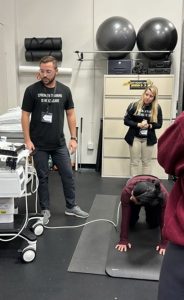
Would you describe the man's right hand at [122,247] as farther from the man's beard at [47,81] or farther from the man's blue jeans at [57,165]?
the man's beard at [47,81]

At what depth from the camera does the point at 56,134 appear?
2.80 metres

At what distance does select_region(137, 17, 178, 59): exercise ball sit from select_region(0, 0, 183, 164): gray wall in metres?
0.44

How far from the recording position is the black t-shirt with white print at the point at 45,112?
8.95ft

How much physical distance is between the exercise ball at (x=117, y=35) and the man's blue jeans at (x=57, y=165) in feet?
5.73

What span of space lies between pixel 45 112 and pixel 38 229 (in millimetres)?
1032

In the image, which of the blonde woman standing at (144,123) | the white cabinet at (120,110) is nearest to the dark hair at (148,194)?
the blonde woman standing at (144,123)

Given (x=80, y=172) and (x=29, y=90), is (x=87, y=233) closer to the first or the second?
(x=29, y=90)

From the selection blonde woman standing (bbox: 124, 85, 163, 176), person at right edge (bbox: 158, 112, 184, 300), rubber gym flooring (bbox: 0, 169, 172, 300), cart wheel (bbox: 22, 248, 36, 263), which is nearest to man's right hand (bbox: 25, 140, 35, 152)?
rubber gym flooring (bbox: 0, 169, 172, 300)

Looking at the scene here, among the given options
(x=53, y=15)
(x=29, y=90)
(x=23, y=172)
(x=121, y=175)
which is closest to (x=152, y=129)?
(x=121, y=175)

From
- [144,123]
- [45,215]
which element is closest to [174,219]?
[45,215]

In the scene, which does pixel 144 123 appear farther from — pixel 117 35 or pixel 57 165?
pixel 57 165

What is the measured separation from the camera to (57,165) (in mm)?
2930

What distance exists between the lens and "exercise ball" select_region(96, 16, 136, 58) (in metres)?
3.87

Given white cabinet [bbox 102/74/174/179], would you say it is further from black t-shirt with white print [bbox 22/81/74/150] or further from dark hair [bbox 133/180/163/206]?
dark hair [bbox 133/180/163/206]
